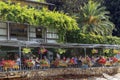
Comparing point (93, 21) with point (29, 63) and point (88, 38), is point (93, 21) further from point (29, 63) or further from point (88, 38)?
point (29, 63)

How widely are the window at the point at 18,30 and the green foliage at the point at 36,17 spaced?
4.42 ft

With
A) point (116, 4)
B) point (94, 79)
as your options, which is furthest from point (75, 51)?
point (116, 4)

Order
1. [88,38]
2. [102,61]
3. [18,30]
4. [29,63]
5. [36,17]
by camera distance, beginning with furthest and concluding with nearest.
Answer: [88,38] < [18,30] < [36,17] < [102,61] < [29,63]

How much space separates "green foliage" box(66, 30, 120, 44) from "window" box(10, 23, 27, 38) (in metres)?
6.02

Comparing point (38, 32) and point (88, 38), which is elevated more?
point (38, 32)

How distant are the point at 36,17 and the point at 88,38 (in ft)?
22.3

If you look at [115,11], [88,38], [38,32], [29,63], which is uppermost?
[115,11]

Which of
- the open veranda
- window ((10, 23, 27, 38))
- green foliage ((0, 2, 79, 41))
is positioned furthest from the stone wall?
window ((10, 23, 27, 38))

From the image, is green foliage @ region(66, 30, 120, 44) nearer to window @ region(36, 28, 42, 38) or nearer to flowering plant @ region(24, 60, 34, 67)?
window @ region(36, 28, 42, 38)

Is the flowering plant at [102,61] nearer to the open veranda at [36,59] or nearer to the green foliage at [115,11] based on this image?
the open veranda at [36,59]

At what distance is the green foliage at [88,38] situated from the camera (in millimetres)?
34938

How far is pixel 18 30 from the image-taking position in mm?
32375

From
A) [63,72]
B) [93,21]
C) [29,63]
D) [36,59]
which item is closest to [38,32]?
[63,72]

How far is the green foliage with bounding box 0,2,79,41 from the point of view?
97.1ft
